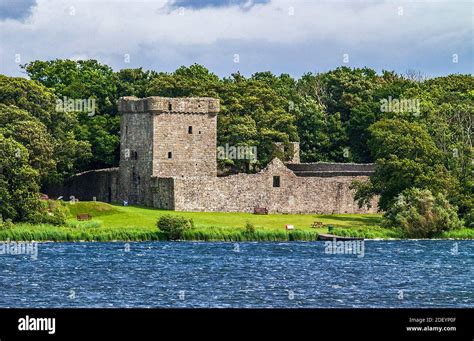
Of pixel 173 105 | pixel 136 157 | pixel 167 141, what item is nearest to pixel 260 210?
pixel 167 141

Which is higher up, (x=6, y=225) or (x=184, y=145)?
(x=184, y=145)

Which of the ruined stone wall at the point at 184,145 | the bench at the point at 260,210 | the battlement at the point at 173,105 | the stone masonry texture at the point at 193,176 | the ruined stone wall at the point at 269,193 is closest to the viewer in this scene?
the ruined stone wall at the point at 269,193

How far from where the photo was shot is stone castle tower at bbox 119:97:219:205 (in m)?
64.4

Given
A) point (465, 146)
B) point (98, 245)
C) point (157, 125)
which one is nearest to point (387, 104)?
point (465, 146)

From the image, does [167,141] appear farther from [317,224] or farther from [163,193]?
[317,224]

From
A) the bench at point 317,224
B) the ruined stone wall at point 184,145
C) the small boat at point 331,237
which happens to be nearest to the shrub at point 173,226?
the small boat at point 331,237

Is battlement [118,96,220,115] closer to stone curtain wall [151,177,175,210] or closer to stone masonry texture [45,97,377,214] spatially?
stone masonry texture [45,97,377,214]

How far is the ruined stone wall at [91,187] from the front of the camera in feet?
223

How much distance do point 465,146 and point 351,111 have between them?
16544 mm

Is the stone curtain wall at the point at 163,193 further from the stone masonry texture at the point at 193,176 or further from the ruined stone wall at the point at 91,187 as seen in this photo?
the ruined stone wall at the point at 91,187

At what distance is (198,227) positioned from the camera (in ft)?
177

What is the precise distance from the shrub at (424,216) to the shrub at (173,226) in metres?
10.3

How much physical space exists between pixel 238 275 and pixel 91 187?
3304cm

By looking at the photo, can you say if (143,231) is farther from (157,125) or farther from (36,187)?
(157,125)
